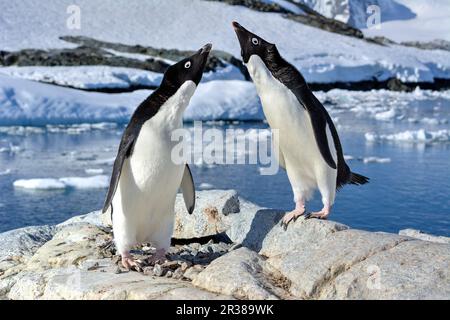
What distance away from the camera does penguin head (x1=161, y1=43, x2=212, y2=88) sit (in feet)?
11.4

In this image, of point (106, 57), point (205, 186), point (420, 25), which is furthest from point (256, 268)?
point (420, 25)

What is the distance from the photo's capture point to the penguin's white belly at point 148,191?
11.5ft

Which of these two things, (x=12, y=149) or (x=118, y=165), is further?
(x=12, y=149)

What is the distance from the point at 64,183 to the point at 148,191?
6.18 metres

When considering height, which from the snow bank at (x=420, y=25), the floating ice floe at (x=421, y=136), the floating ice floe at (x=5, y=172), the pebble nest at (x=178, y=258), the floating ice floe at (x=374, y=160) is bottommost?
the floating ice floe at (x=5, y=172)

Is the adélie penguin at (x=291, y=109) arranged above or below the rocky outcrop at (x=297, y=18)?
below

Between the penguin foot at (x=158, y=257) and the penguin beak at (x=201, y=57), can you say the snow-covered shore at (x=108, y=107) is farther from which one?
the penguin beak at (x=201, y=57)

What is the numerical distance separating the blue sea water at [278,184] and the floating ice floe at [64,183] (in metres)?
0.11

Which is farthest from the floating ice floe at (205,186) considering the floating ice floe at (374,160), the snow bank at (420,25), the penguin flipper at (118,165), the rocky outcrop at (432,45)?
the snow bank at (420,25)

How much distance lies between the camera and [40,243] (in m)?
4.78

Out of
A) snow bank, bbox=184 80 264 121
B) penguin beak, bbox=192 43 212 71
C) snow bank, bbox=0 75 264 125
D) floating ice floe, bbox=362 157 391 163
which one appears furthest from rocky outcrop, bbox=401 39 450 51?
penguin beak, bbox=192 43 212 71

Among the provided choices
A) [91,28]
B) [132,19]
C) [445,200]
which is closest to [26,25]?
[91,28]

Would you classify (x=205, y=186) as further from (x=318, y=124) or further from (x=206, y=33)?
(x=206, y=33)

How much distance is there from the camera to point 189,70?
3494mm
